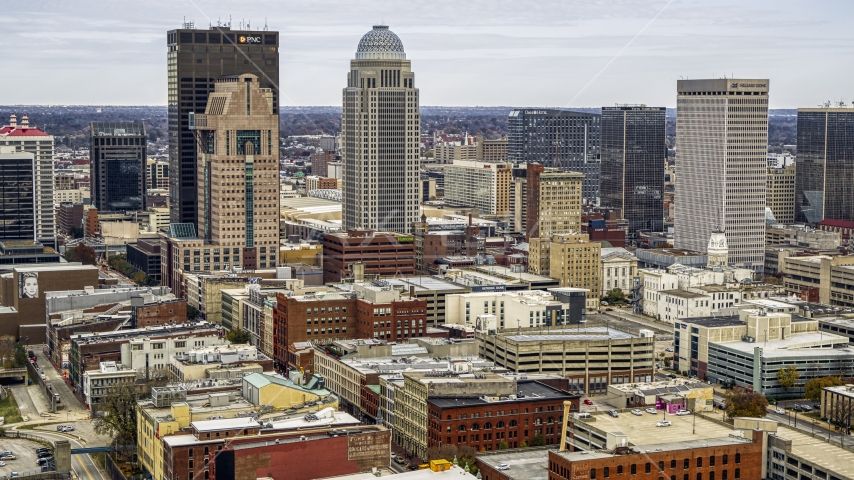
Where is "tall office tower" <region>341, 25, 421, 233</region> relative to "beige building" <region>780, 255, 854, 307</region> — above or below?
above

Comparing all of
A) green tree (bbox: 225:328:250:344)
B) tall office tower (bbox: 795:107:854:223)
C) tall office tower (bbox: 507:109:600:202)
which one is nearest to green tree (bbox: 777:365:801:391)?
green tree (bbox: 225:328:250:344)

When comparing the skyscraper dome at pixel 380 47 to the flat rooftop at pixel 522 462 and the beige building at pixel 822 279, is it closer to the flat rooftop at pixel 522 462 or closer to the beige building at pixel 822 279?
the beige building at pixel 822 279

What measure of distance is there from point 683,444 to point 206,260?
63.2 metres

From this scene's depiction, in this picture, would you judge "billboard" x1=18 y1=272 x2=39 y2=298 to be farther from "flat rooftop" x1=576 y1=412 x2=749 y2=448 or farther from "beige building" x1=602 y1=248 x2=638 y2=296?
"flat rooftop" x1=576 y1=412 x2=749 y2=448

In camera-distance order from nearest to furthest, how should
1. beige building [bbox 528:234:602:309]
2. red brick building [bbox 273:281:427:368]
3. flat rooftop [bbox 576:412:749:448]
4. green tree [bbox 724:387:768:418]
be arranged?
flat rooftop [bbox 576:412:749:448], green tree [bbox 724:387:768:418], red brick building [bbox 273:281:427:368], beige building [bbox 528:234:602:309]

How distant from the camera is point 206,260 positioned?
11269cm

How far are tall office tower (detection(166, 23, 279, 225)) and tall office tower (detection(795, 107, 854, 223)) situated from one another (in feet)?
226

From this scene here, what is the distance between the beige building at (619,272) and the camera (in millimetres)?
117312

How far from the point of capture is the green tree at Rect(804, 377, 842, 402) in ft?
255

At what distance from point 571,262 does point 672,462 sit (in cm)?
5859

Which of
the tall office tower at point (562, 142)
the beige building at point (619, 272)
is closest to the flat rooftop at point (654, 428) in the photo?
the beige building at point (619, 272)

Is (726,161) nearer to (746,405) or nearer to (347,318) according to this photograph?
(347,318)

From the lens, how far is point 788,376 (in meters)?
79.6

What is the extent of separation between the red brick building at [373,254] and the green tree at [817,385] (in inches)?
1515
